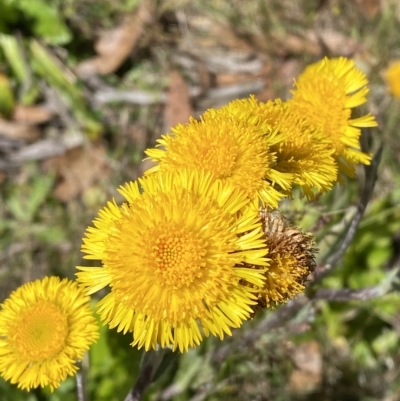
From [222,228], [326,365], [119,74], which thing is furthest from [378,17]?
[222,228]

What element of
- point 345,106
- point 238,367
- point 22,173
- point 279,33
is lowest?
point 22,173

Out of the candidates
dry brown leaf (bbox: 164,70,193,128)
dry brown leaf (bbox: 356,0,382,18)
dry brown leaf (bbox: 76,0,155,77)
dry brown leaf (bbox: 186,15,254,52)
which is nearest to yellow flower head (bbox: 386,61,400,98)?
dry brown leaf (bbox: 356,0,382,18)

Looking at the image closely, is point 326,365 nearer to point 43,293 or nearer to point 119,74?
point 43,293

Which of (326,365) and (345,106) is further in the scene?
(326,365)

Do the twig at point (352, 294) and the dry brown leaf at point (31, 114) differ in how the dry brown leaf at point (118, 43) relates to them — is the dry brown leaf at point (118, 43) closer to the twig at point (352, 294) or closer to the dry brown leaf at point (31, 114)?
the dry brown leaf at point (31, 114)

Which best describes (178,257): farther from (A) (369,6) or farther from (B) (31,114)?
(A) (369,6)

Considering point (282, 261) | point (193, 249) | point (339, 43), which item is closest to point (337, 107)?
point (282, 261)

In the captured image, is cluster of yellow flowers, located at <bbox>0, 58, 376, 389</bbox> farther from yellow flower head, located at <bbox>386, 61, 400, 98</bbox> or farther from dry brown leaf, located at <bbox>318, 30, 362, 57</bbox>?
dry brown leaf, located at <bbox>318, 30, 362, 57</bbox>
